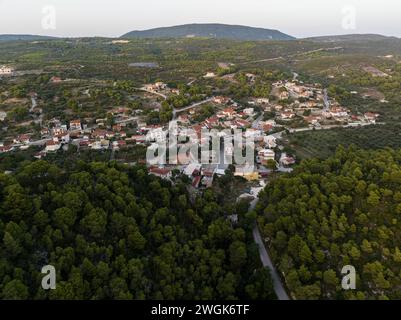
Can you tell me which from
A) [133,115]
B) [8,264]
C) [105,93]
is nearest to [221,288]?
[8,264]

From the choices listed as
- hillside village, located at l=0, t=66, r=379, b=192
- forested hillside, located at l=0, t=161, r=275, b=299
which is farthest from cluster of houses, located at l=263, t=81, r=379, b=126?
forested hillside, located at l=0, t=161, r=275, b=299

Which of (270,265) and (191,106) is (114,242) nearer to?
(270,265)

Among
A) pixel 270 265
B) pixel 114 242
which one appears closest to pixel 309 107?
pixel 270 265

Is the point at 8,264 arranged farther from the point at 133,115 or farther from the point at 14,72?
the point at 14,72

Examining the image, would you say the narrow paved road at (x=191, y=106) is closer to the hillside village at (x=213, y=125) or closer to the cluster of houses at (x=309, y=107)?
the hillside village at (x=213, y=125)

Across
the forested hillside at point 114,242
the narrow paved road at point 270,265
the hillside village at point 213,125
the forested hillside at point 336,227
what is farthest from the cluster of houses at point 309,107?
the forested hillside at point 114,242

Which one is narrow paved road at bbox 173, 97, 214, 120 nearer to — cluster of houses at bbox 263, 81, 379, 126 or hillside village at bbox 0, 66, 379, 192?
hillside village at bbox 0, 66, 379, 192

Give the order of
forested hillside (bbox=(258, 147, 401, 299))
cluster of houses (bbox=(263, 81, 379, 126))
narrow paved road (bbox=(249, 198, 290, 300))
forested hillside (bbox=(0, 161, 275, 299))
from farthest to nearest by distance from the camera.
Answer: cluster of houses (bbox=(263, 81, 379, 126))
narrow paved road (bbox=(249, 198, 290, 300))
forested hillside (bbox=(258, 147, 401, 299))
forested hillside (bbox=(0, 161, 275, 299))
